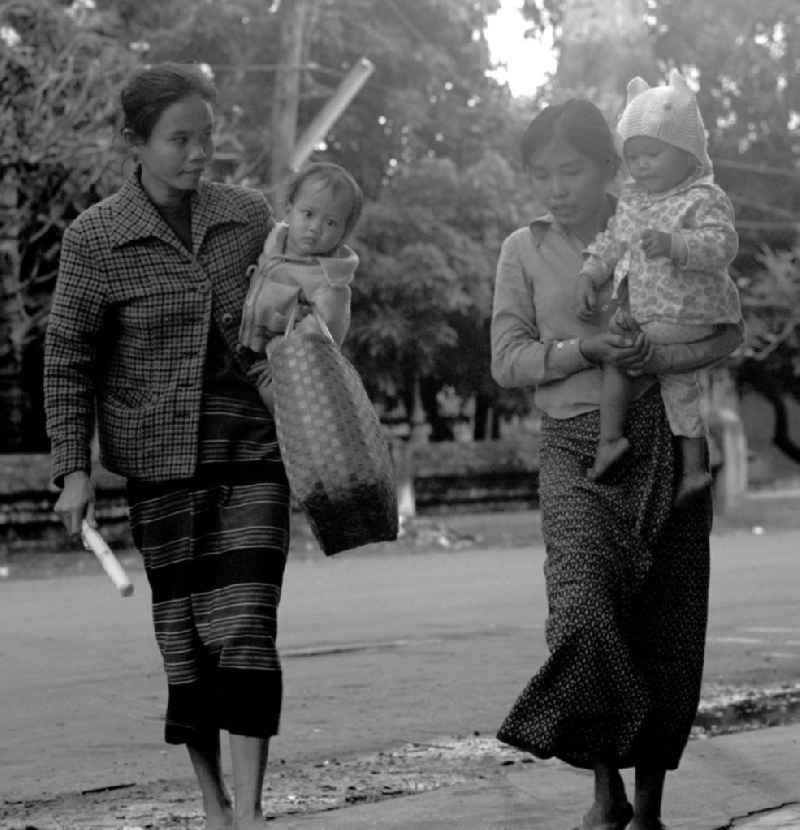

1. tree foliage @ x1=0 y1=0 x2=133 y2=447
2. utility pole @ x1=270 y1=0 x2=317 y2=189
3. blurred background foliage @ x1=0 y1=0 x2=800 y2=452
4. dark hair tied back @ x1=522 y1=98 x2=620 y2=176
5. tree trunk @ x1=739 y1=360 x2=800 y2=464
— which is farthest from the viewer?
tree trunk @ x1=739 y1=360 x2=800 y2=464

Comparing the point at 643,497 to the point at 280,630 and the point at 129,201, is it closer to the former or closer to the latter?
the point at 129,201

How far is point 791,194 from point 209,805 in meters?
30.6

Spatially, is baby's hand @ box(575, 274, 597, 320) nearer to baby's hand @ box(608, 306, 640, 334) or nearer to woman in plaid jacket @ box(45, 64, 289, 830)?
baby's hand @ box(608, 306, 640, 334)

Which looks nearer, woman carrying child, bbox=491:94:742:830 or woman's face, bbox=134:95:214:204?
woman carrying child, bbox=491:94:742:830

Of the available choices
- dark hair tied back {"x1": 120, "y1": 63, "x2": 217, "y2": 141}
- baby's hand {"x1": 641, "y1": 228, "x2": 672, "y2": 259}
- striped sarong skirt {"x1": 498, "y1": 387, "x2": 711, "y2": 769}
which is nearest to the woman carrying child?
striped sarong skirt {"x1": 498, "y1": 387, "x2": 711, "y2": 769}

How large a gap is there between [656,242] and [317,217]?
2.64 ft

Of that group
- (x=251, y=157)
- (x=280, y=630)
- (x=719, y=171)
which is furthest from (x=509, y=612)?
(x=719, y=171)

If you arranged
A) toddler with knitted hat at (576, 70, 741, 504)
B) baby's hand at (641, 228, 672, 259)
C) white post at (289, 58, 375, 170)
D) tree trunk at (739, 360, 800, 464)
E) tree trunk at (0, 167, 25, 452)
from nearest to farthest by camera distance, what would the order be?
baby's hand at (641, 228, 672, 259) < toddler with knitted hat at (576, 70, 741, 504) < tree trunk at (0, 167, 25, 452) < white post at (289, 58, 375, 170) < tree trunk at (739, 360, 800, 464)

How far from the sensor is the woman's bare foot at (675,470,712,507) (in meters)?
4.88

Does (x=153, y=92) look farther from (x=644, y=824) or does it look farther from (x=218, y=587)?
(x=644, y=824)

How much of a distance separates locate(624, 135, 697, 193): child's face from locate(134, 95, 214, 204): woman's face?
1.05 m

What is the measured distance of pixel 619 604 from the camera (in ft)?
15.9

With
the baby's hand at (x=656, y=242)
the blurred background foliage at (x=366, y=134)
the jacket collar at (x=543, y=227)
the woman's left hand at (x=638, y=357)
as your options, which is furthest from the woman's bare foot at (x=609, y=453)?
the blurred background foliage at (x=366, y=134)

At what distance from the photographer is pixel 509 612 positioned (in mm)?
12383
